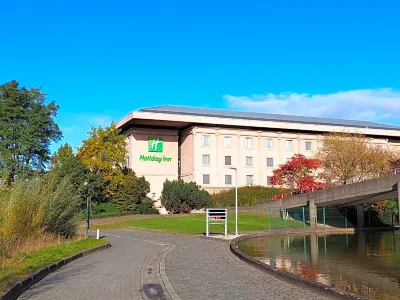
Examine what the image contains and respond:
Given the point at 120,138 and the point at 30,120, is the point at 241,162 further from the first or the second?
the point at 30,120

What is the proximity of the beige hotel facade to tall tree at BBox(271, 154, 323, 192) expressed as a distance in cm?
951

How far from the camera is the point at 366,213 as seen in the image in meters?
46.8

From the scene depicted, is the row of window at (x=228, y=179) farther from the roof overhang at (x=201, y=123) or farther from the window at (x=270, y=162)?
the roof overhang at (x=201, y=123)

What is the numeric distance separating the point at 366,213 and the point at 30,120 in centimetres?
4283

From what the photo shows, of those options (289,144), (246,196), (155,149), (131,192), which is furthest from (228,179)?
(131,192)

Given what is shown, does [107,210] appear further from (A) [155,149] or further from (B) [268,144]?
(B) [268,144]

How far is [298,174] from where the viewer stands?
58656 mm

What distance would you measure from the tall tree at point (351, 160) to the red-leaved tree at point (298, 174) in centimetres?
255

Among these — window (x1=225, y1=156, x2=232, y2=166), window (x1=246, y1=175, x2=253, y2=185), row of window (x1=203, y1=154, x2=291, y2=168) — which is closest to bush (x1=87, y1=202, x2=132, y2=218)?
row of window (x1=203, y1=154, x2=291, y2=168)

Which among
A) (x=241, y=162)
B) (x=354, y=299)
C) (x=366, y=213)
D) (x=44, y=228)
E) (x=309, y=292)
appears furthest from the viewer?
(x=241, y=162)

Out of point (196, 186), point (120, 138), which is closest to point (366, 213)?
point (196, 186)

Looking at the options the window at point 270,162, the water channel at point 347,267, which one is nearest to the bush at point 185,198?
the window at point 270,162

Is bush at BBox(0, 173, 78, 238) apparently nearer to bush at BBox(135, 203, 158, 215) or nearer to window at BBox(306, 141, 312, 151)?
bush at BBox(135, 203, 158, 215)

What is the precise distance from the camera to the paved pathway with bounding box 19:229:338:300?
9.32 metres
